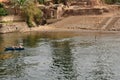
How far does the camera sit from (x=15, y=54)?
68.4 metres

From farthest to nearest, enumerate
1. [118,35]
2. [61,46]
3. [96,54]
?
1. [118,35]
2. [61,46]
3. [96,54]

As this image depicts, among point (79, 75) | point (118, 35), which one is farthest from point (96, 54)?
point (118, 35)

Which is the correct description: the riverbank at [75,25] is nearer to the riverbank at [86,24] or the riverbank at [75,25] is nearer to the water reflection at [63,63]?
the riverbank at [86,24]

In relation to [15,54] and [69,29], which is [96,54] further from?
[69,29]

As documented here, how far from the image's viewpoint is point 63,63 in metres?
59.2

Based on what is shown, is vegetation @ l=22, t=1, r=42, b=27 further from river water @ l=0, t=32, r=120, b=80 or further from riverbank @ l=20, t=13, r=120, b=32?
river water @ l=0, t=32, r=120, b=80

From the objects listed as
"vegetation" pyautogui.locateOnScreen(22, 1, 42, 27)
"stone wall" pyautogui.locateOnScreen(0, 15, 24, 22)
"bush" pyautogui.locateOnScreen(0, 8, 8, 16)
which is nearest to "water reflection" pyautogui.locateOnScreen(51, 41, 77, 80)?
"vegetation" pyautogui.locateOnScreen(22, 1, 42, 27)

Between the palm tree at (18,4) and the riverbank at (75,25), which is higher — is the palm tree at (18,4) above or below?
above

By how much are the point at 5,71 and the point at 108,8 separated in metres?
65.5

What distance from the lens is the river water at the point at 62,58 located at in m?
52.3

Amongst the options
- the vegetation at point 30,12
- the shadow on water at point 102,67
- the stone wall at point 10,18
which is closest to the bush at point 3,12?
the stone wall at point 10,18

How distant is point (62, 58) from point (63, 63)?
4.00 m

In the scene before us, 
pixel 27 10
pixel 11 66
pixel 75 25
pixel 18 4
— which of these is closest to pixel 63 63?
pixel 11 66

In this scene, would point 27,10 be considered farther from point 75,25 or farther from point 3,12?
point 75,25
